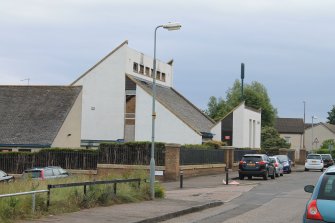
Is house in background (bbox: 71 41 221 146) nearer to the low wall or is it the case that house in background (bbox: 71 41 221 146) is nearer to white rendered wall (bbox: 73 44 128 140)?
white rendered wall (bbox: 73 44 128 140)

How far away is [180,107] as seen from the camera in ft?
198

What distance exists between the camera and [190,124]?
5334 cm

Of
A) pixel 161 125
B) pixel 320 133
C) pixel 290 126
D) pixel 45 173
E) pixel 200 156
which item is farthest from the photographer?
pixel 320 133

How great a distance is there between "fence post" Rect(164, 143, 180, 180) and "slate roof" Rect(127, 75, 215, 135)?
17382 mm

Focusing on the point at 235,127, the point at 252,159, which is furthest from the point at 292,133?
the point at 252,159

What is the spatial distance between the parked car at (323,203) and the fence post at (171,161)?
25.2 m

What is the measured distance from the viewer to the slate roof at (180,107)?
54500 mm

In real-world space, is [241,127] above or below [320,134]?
below

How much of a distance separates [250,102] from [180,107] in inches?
1457

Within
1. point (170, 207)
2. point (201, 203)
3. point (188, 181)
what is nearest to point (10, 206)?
point (170, 207)

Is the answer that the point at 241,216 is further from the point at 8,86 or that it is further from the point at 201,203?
the point at 8,86

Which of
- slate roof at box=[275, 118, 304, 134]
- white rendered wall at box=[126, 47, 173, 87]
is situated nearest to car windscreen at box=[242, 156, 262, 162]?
white rendered wall at box=[126, 47, 173, 87]

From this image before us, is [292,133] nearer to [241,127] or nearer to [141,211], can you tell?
[241,127]

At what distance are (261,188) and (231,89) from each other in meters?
73.6
